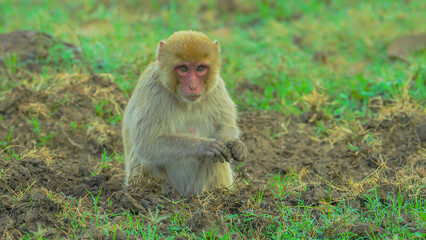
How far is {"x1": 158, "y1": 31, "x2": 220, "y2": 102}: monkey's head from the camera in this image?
488cm

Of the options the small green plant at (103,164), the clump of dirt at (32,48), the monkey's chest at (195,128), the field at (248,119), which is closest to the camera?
the field at (248,119)

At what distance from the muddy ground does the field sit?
0.02 metres

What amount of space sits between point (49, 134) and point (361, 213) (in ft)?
12.2

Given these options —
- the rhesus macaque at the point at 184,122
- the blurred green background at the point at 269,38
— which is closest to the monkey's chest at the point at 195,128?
the rhesus macaque at the point at 184,122

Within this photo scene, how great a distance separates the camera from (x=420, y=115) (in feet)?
21.8

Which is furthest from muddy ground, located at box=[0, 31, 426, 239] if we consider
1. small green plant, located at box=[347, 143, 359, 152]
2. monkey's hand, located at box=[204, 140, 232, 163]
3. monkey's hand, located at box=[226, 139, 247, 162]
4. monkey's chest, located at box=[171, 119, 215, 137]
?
monkey's chest, located at box=[171, 119, 215, 137]

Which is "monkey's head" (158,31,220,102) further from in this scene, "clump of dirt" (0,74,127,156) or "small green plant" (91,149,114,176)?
"clump of dirt" (0,74,127,156)

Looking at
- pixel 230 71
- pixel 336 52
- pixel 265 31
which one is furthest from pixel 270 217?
pixel 265 31

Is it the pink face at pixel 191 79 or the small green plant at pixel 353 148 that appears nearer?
the pink face at pixel 191 79

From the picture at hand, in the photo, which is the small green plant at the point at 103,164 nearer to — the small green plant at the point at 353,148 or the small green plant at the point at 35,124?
the small green plant at the point at 35,124

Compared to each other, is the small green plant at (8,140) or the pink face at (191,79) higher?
the pink face at (191,79)

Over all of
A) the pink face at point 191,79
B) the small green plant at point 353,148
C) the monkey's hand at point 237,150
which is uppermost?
the pink face at point 191,79

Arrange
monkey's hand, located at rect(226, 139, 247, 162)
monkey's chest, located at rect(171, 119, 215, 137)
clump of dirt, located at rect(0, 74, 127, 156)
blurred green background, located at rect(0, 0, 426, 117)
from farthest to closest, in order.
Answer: blurred green background, located at rect(0, 0, 426, 117) → clump of dirt, located at rect(0, 74, 127, 156) → monkey's chest, located at rect(171, 119, 215, 137) → monkey's hand, located at rect(226, 139, 247, 162)

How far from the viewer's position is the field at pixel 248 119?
4348mm
